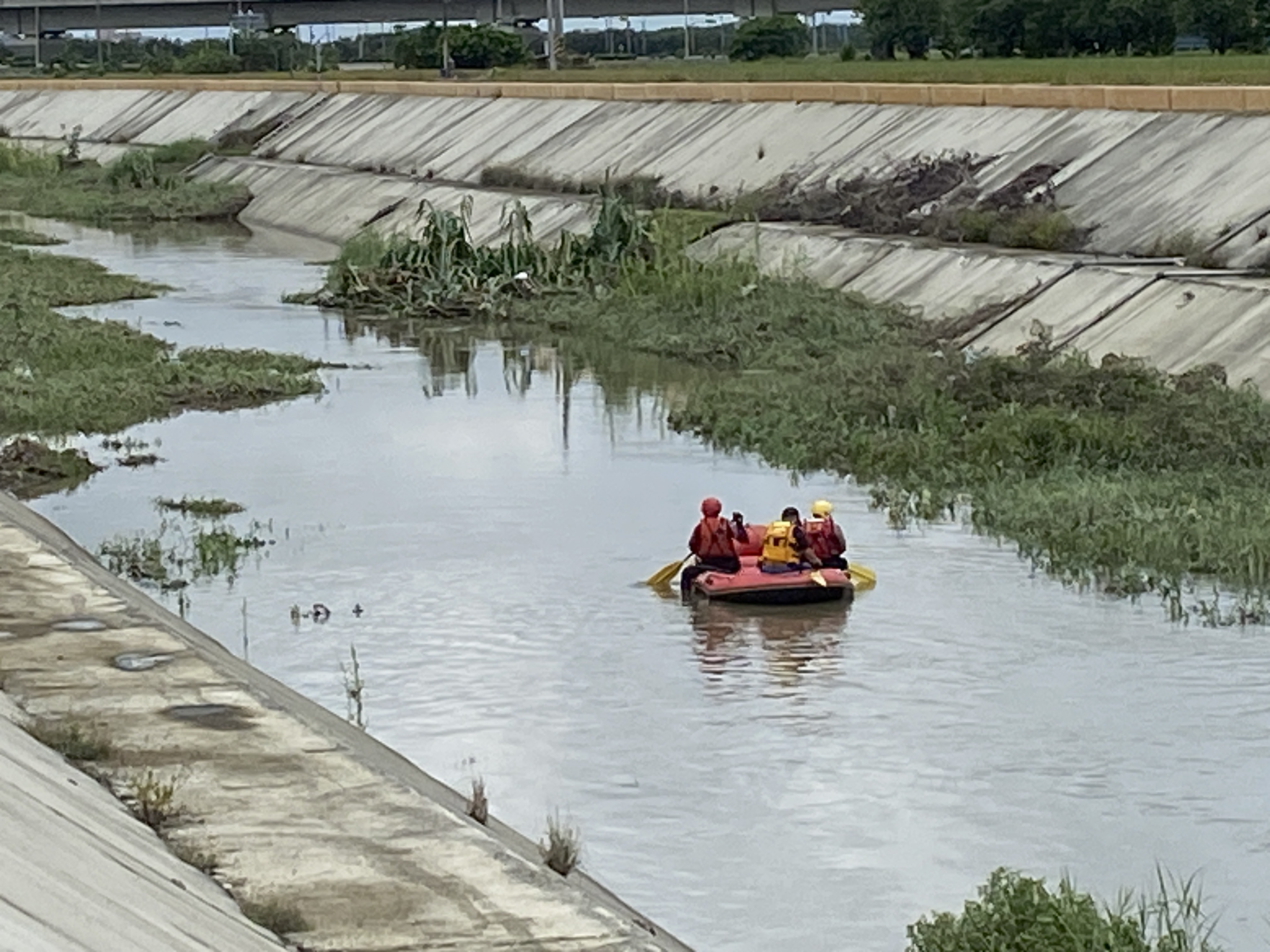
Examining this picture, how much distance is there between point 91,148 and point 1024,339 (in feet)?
162

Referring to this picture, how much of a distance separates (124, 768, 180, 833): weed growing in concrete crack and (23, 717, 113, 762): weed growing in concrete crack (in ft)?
1.19

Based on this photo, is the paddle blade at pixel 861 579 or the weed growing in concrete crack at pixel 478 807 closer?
the weed growing in concrete crack at pixel 478 807

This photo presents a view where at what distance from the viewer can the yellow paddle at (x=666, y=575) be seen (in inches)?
599

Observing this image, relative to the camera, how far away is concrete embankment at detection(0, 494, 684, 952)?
6.79 m

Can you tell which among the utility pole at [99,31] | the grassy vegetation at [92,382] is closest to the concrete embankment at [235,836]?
the grassy vegetation at [92,382]

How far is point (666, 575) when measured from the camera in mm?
15281

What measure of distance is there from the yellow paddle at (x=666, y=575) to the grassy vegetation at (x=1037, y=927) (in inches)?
257

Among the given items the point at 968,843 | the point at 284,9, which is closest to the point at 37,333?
the point at 968,843

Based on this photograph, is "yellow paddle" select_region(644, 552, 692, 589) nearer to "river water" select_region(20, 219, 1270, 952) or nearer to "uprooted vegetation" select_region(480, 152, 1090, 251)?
"river water" select_region(20, 219, 1270, 952)

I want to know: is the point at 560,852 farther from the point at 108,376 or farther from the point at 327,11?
the point at 327,11

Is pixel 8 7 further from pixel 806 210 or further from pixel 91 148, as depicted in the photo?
pixel 806 210

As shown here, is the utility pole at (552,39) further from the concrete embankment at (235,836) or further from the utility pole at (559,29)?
the concrete embankment at (235,836)

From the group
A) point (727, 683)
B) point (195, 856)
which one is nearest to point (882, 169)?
point (727, 683)

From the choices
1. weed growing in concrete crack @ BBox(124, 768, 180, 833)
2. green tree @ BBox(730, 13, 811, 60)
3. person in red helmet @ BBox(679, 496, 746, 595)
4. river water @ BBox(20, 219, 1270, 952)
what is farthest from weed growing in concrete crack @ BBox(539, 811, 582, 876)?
green tree @ BBox(730, 13, 811, 60)
